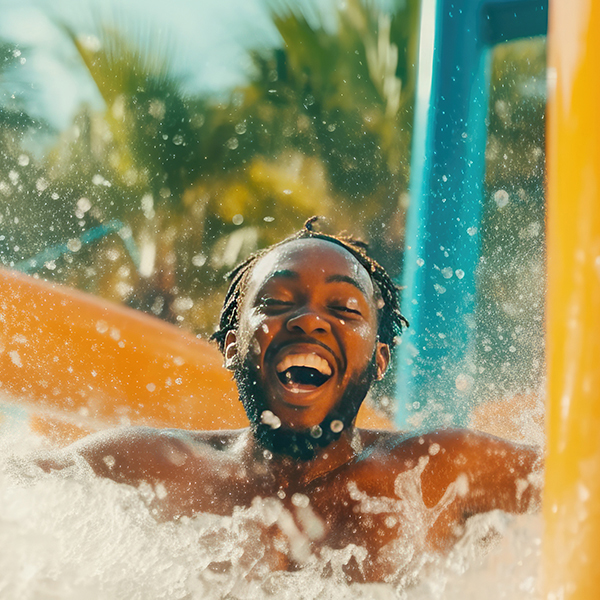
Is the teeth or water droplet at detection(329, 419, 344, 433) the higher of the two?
the teeth

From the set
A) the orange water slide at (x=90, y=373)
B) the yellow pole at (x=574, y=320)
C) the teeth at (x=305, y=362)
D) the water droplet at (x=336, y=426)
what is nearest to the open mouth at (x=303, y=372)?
the teeth at (x=305, y=362)

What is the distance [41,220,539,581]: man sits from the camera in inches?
74.8

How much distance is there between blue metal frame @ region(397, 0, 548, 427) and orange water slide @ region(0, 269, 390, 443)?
381 millimetres

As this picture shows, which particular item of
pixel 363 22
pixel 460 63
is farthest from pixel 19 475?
pixel 363 22

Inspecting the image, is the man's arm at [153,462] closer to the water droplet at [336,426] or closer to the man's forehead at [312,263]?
the water droplet at [336,426]

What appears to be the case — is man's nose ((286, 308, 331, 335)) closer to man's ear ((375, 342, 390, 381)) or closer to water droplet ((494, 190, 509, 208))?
man's ear ((375, 342, 390, 381))

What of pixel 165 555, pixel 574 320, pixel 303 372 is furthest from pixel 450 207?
pixel 574 320

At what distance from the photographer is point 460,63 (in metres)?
3.15

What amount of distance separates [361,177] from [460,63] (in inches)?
201

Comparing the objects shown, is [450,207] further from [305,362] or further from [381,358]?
[305,362]

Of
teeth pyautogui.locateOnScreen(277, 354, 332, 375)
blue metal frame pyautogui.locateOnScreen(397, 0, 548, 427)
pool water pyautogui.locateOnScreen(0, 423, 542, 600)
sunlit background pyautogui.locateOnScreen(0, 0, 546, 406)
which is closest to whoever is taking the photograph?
pool water pyautogui.locateOnScreen(0, 423, 542, 600)

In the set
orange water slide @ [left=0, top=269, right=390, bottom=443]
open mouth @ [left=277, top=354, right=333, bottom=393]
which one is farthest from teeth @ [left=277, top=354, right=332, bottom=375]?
orange water slide @ [left=0, top=269, right=390, bottom=443]

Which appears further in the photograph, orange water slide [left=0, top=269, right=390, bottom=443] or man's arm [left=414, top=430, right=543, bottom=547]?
orange water slide [left=0, top=269, right=390, bottom=443]

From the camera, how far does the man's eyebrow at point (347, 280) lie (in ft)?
6.70
